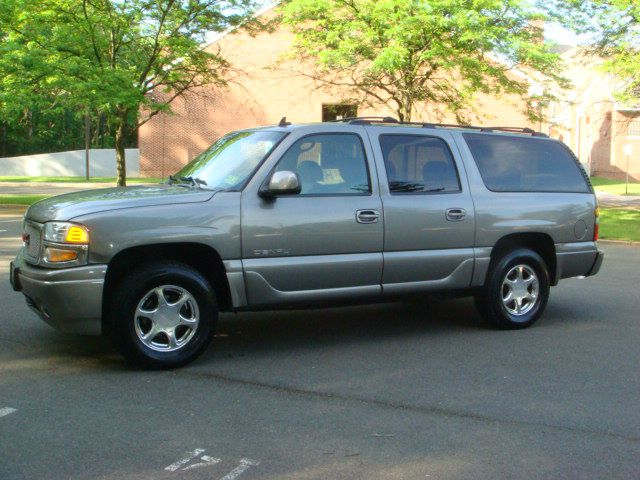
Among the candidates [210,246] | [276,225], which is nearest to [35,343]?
[210,246]

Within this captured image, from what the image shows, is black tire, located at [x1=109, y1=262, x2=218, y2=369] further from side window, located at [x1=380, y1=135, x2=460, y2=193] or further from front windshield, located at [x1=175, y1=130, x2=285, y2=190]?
side window, located at [x1=380, y1=135, x2=460, y2=193]

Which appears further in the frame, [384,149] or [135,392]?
[384,149]

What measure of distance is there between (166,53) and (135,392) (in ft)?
57.9

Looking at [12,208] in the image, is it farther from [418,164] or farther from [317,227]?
[317,227]

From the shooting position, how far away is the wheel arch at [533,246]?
301 inches

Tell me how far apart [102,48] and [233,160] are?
50.5ft

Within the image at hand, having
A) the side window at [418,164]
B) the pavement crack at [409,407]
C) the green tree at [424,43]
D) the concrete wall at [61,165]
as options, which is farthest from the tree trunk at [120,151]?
the concrete wall at [61,165]

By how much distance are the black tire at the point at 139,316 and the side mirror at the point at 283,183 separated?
0.87 metres

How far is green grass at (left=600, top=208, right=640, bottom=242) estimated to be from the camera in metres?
17.1

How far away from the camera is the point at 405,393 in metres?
5.55

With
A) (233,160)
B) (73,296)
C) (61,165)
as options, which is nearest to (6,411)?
(73,296)

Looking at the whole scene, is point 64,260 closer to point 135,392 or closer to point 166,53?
point 135,392

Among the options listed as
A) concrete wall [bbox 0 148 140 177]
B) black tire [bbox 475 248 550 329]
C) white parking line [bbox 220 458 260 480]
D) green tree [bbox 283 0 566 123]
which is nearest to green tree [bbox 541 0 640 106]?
green tree [bbox 283 0 566 123]

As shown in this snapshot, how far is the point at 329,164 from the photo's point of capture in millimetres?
6754
